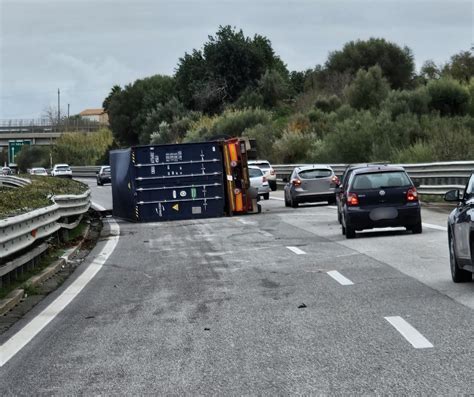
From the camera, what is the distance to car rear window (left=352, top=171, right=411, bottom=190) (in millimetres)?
21406

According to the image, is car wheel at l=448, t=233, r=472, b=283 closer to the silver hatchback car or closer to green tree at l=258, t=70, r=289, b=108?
the silver hatchback car

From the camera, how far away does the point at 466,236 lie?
1234 cm

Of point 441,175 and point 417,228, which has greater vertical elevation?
point 441,175

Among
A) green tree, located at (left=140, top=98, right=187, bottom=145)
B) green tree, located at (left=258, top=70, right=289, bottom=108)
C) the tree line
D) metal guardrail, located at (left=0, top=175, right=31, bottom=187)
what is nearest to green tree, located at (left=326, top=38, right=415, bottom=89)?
the tree line

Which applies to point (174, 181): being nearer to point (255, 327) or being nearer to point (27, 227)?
point (27, 227)

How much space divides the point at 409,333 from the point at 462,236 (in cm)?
346

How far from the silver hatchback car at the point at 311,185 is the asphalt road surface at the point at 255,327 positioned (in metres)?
16.7

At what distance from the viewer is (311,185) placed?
35.8m

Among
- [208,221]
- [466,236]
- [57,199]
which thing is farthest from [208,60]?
[466,236]

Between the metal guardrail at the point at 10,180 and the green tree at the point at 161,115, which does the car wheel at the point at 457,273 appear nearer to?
the metal guardrail at the point at 10,180

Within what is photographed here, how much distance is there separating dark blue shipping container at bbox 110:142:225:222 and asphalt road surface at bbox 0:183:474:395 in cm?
1271

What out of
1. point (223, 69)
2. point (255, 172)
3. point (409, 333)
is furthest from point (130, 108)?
point (409, 333)

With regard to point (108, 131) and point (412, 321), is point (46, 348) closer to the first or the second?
point (412, 321)

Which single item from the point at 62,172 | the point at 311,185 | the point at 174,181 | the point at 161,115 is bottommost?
the point at 311,185
